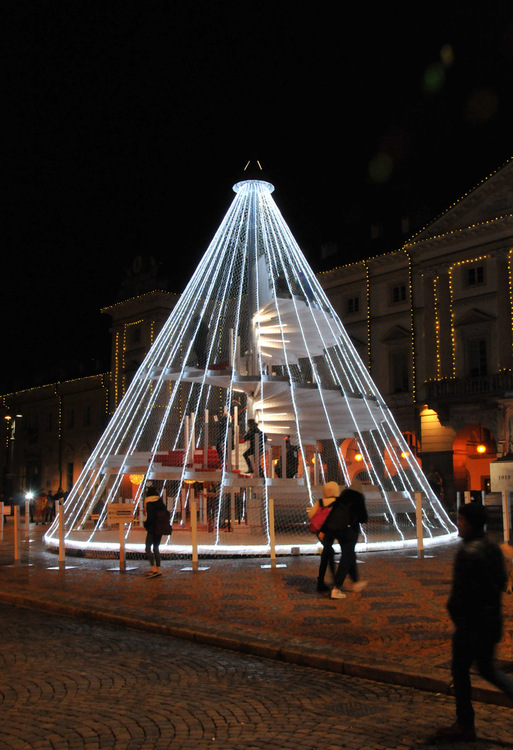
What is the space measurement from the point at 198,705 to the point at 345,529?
15.2 feet

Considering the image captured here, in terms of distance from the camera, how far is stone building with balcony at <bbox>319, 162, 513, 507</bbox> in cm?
3675

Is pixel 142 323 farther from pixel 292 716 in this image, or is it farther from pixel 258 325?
pixel 292 716

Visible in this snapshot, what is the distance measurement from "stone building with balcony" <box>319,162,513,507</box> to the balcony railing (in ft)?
0.16

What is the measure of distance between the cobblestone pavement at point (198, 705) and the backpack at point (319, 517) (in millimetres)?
3043

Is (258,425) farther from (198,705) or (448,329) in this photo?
(448,329)

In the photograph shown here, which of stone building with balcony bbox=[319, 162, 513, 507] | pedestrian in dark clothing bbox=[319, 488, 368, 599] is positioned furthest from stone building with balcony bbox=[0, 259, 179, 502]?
pedestrian in dark clothing bbox=[319, 488, 368, 599]

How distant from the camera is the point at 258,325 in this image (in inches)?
810

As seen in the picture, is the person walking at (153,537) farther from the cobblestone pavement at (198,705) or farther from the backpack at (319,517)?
the cobblestone pavement at (198,705)

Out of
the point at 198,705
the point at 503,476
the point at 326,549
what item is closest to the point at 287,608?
the point at 326,549

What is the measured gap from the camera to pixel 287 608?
964cm

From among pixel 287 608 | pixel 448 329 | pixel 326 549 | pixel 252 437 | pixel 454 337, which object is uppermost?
pixel 448 329

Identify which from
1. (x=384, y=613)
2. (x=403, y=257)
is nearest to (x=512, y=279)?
(x=403, y=257)

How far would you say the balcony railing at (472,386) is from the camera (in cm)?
3569

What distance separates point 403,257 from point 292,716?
37768 mm
